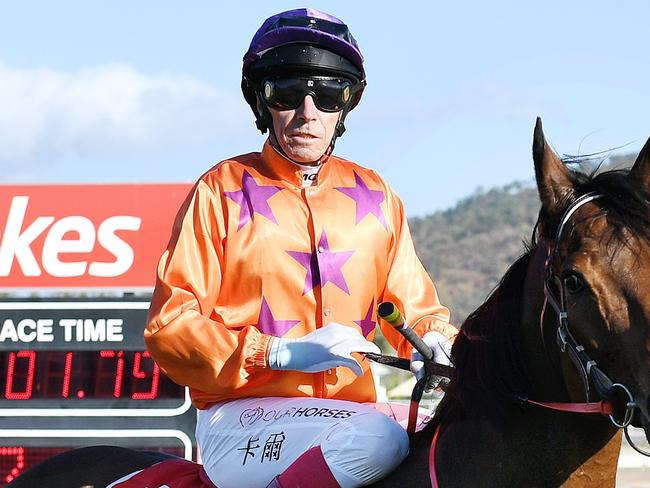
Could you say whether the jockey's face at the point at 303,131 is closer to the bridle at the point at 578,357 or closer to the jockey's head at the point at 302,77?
the jockey's head at the point at 302,77

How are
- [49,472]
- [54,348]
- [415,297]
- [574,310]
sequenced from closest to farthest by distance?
[574,310] < [415,297] < [49,472] < [54,348]

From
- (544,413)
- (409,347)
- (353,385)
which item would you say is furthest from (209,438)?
(544,413)

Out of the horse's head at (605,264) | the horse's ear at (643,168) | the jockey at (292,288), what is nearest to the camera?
the horse's head at (605,264)

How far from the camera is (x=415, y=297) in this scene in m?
3.58

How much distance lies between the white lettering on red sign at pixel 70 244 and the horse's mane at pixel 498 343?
5013 mm

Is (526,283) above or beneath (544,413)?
above

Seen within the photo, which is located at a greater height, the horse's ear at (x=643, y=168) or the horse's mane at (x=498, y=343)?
the horse's ear at (x=643, y=168)

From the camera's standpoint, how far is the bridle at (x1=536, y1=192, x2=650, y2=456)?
8.40 feet

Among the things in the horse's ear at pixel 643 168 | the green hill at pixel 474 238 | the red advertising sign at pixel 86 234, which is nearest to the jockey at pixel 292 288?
the horse's ear at pixel 643 168

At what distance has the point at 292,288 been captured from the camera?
3.34 m

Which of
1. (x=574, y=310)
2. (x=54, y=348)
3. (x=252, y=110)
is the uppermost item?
(x=252, y=110)

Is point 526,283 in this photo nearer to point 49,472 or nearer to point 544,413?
point 544,413

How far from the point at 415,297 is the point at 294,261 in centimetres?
43

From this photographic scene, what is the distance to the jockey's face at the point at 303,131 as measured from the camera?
11.5 feet
